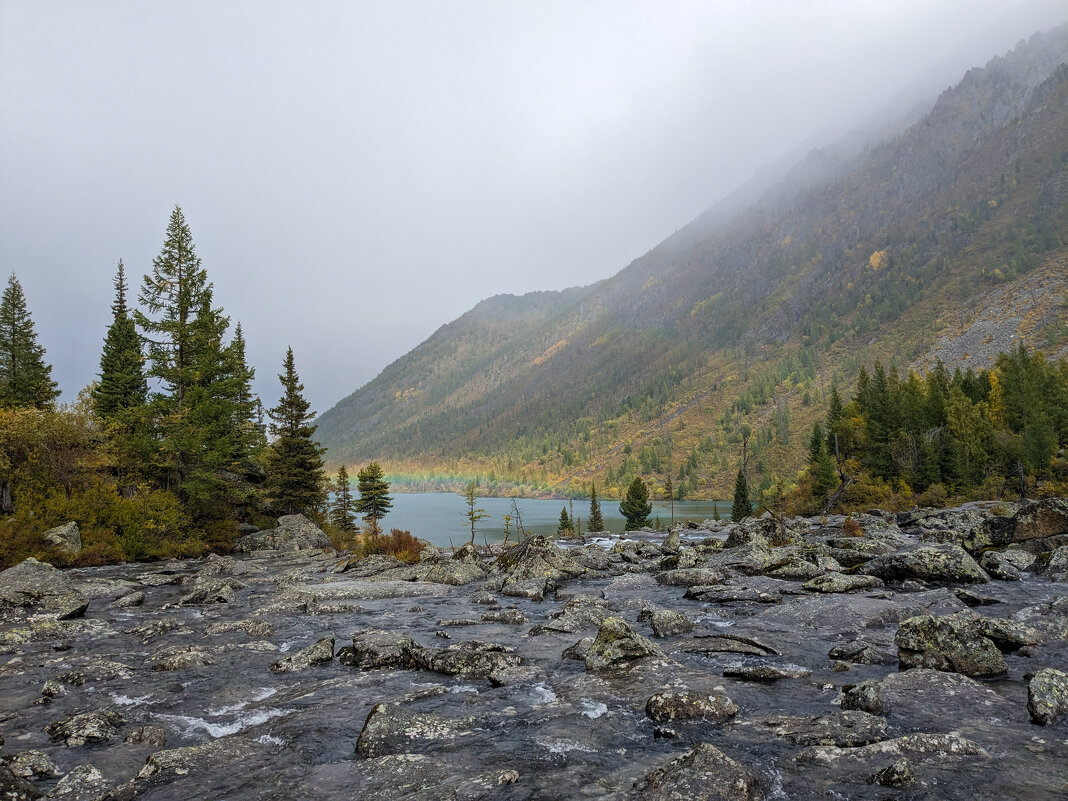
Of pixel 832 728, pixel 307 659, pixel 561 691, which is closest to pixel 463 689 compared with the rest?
pixel 561 691

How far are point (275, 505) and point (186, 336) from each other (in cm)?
1938

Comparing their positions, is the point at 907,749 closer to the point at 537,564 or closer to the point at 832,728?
the point at 832,728

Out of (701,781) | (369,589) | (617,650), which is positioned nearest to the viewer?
(701,781)

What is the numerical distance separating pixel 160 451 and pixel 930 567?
43343mm

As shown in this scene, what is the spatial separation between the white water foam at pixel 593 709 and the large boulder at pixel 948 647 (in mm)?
6339

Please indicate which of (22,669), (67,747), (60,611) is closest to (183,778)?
A: (67,747)

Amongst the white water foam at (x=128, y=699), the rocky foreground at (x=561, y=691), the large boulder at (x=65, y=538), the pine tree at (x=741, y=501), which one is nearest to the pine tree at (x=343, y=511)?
the large boulder at (x=65, y=538)

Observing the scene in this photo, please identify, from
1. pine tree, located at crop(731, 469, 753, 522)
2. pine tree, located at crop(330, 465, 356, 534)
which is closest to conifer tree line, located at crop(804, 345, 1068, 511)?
pine tree, located at crop(731, 469, 753, 522)

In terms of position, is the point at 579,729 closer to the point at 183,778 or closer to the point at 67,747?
the point at 183,778

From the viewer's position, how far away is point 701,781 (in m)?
6.05

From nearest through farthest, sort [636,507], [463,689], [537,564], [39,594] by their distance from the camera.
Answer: [463,689], [39,594], [537,564], [636,507]

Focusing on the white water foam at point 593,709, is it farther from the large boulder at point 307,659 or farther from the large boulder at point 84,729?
the large boulder at point 84,729

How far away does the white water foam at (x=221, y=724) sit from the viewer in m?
8.84

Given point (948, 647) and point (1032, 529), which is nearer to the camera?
point (948, 647)
